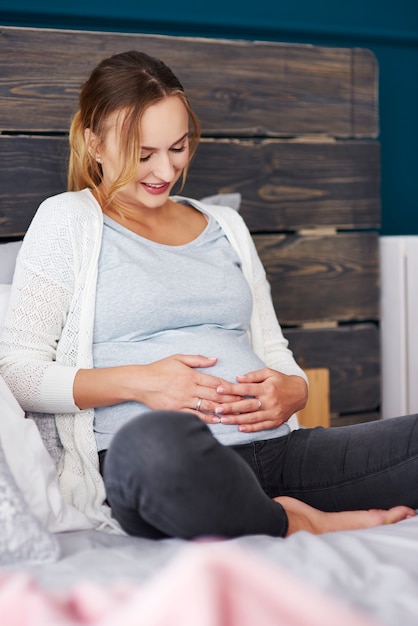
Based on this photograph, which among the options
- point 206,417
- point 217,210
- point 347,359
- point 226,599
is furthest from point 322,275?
point 226,599

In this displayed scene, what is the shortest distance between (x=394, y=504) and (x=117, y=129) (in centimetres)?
82

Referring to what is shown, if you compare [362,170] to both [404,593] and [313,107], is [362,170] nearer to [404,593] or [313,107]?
[313,107]

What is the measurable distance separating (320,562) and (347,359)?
126cm

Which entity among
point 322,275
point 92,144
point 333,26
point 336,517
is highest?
point 333,26

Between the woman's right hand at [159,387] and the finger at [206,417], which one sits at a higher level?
the woman's right hand at [159,387]

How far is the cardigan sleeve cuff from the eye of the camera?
4.41 ft

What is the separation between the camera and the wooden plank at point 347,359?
2.17 metres

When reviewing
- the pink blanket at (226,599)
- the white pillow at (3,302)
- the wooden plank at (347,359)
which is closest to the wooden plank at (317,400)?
the wooden plank at (347,359)

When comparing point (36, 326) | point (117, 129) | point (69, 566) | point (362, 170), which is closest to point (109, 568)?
point (69, 566)

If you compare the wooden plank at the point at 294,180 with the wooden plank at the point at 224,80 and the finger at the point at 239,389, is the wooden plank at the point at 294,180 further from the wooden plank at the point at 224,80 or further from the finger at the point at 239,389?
the finger at the point at 239,389

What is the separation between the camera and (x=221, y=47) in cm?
204

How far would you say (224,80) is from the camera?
2.05 m

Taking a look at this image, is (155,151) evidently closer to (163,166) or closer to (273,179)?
(163,166)

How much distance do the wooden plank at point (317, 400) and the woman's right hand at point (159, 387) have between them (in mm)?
833
